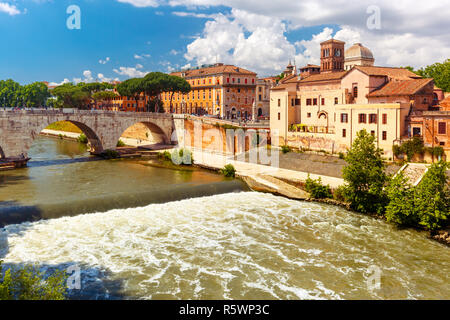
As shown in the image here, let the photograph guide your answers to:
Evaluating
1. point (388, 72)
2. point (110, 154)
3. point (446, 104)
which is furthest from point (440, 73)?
point (110, 154)

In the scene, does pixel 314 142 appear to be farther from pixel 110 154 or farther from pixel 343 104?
pixel 110 154

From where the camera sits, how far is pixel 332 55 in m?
51.3

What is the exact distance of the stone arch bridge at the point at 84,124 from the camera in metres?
39.7

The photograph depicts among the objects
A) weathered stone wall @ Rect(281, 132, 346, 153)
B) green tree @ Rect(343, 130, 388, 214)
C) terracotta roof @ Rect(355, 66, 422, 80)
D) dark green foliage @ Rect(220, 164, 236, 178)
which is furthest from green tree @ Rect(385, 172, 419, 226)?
terracotta roof @ Rect(355, 66, 422, 80)

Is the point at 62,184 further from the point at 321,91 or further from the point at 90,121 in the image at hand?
the point at 321,91

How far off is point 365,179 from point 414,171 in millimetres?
6998

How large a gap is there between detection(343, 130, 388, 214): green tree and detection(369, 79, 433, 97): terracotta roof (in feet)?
39.2

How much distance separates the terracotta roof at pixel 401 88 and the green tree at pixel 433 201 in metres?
14.5

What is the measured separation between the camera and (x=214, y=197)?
30297mm

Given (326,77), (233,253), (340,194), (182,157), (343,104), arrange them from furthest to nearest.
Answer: (326,77)
(182,157)
(343,104)
(340,194)
(233,253)

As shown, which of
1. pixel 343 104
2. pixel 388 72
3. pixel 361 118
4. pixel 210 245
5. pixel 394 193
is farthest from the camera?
pixel 388 72

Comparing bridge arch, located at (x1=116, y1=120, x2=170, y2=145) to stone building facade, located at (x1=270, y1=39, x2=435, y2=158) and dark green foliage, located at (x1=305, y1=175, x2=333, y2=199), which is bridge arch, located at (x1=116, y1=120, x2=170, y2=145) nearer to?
stone building facade, located at (x1=270, y1=39, x2=435, y2=158)

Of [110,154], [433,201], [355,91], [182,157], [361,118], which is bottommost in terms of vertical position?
[433,201]
